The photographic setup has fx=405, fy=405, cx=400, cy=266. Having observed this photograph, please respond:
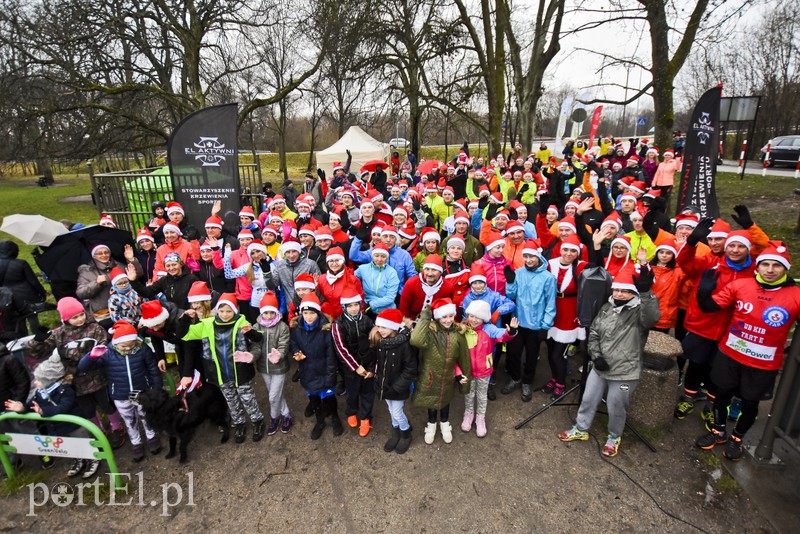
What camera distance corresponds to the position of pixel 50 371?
3750 mm

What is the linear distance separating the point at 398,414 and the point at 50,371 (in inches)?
129

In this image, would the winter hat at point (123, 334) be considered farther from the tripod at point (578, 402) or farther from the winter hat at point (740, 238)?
the winter hat at point (740, 238)

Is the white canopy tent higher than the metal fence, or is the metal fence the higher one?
the white canopy tent

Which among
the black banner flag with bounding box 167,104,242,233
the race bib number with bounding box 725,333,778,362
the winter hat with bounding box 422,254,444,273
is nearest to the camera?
the race bib number with bounding box 725,333,778,362

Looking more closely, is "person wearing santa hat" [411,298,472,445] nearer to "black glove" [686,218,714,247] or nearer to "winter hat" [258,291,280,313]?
"winter hat" [258,291,280,313]

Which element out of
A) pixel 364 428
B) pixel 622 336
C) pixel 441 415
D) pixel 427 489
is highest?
pixel 622 336

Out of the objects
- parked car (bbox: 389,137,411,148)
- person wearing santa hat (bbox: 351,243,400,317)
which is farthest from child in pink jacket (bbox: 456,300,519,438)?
parked car (bbox: 389,137,411,148)

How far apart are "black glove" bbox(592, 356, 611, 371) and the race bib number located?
1133 mm

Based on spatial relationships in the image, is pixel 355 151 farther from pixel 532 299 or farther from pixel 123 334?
pixel 123 334

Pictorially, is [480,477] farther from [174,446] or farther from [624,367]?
[174,446]

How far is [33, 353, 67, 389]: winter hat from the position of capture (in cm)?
375

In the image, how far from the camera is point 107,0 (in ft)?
39.7

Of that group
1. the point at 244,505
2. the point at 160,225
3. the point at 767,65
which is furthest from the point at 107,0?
the point at 767,65

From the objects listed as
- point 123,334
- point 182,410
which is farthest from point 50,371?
point 182,410
